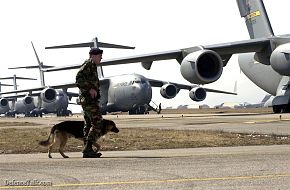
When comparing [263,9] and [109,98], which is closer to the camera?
[263,9]

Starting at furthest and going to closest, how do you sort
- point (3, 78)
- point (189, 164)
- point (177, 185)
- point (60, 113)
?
point (3, 78)
point (60, 113)
point (189, 164)
point (177, 185)

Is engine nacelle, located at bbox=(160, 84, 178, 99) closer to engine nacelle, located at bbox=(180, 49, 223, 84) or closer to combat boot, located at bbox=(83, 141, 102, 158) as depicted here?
engine nacelle, located at bbox=(180, 49, 223, 84)

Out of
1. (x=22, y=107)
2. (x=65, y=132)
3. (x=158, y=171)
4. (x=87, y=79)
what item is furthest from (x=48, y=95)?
(x=158, y=171)

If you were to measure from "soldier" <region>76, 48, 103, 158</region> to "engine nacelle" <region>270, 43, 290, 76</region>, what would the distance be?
716 inches

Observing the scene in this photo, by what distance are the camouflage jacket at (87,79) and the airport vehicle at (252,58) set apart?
16.7 m

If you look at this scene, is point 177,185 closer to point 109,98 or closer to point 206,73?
point 206,73

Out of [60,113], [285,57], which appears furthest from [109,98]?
[285,57]

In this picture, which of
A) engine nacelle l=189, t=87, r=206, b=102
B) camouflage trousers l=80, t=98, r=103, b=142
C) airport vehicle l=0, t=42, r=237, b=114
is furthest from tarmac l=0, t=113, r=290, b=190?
engine nacelle l=189, t=87, r=206, b=102

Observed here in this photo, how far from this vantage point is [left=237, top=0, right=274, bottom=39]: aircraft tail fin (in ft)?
104

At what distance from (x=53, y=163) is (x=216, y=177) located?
3309 mm

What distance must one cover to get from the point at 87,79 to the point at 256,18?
78.2 feet

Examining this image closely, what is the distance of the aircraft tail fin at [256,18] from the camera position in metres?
31.7

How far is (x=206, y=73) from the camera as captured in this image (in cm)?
2761

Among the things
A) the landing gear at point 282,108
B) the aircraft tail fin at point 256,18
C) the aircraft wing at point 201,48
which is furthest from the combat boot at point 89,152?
the aircraft tail fin at point 256,18
